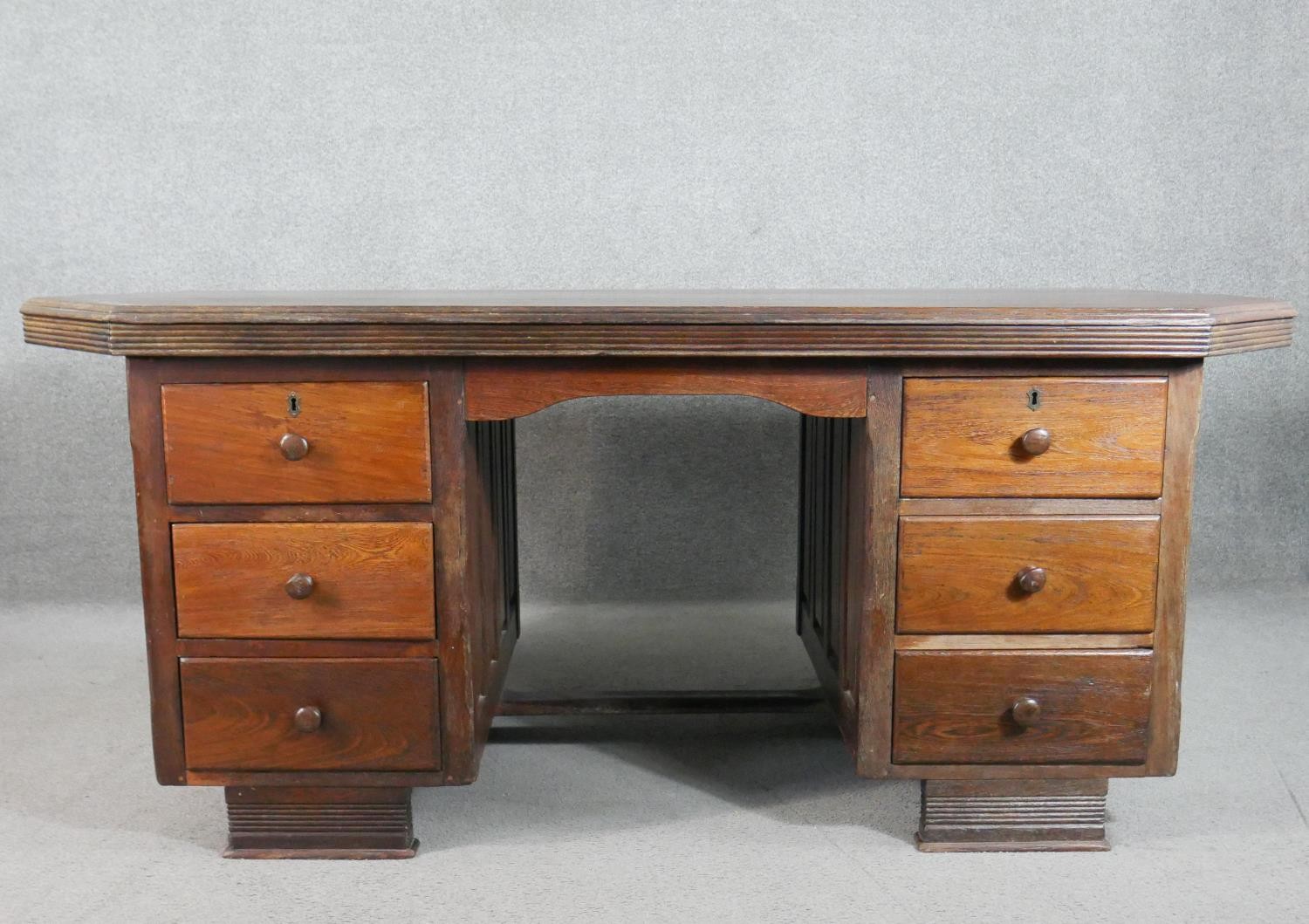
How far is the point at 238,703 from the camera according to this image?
171 centimetres

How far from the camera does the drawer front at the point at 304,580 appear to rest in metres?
1.67

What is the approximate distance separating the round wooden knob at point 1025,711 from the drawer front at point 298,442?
896 mm

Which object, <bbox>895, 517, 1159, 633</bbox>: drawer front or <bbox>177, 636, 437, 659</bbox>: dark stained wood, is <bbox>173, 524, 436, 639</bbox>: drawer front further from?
<bbox>895, 517, 1159, 633</bbox>: drawer front

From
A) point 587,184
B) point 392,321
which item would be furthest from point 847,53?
point 392,321

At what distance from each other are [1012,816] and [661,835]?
1.74ft

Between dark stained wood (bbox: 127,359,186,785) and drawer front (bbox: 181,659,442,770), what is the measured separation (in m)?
0.02

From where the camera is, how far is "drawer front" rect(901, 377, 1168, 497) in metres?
1.64

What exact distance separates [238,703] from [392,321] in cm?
61

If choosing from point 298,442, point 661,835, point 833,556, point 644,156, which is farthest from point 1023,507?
point 644,156

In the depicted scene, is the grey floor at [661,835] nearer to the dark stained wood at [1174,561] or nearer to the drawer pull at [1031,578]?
the dark stained wood at [1174,561]

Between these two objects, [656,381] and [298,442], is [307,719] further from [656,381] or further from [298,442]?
[656,381]

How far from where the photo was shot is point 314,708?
1697 millimetres

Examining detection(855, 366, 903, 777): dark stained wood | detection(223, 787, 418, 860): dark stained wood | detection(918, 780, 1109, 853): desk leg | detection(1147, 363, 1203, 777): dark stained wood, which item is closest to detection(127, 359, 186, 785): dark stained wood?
detection(223, 787, 418, 860): dark stained wood

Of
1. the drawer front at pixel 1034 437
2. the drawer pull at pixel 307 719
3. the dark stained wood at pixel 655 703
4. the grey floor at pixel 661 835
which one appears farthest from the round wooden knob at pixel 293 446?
the drawer front at pixel 1034 437
